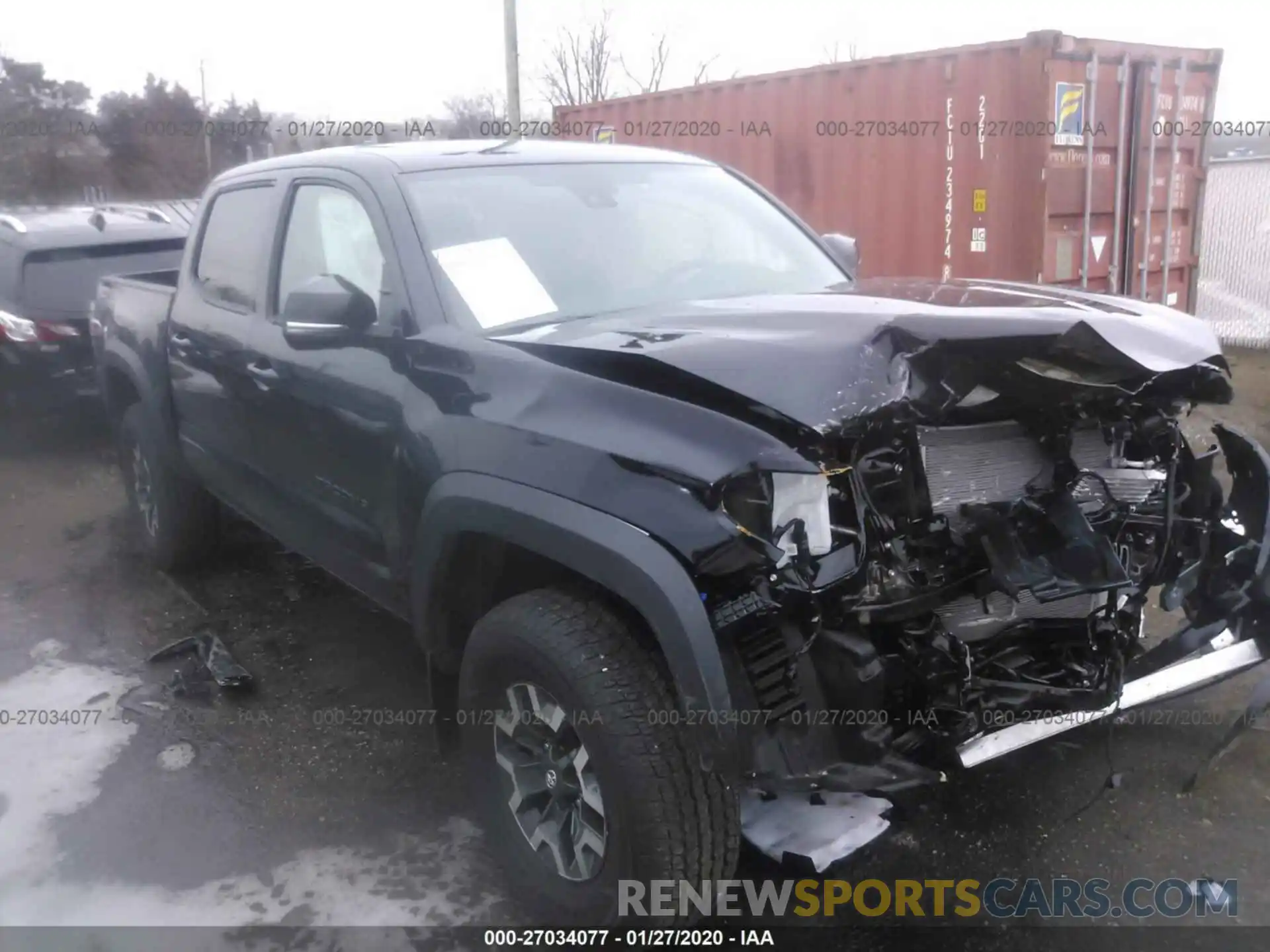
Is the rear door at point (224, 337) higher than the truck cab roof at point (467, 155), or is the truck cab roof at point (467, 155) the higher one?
the truck cab roof at point (467, 155)

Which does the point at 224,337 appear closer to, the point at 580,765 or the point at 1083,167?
the point at 580,765

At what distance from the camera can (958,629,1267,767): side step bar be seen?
96.0 inches

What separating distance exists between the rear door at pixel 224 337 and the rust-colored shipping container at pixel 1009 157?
4.68m

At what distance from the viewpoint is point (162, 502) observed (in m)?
5.17

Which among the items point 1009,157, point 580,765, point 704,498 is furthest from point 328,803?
point 1009,157

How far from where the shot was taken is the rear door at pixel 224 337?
3936 mm

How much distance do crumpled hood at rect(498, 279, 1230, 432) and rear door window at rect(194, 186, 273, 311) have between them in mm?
1626

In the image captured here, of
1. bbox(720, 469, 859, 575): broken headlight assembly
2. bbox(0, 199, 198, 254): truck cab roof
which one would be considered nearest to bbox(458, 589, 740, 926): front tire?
bbox(720, 469, 859, 575): broken headlight assembly

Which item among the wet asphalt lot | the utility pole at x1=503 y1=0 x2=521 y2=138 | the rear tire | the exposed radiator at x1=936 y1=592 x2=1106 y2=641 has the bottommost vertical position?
the wet asphalt lot

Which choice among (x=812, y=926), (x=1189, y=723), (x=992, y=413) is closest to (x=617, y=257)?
(x=992, y=413)

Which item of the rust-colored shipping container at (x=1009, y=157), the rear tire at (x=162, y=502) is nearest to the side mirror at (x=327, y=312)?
the rear tire at (x=162, y=502)

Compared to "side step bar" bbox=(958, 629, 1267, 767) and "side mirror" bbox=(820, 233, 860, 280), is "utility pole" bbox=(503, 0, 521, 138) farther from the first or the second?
"side step bar" bbox=(958, 629, 1267, 767)

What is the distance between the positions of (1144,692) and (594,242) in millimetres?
2040

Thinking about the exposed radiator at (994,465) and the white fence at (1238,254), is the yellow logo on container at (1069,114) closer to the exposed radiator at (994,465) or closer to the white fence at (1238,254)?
the exposed radiator at (994,465)
